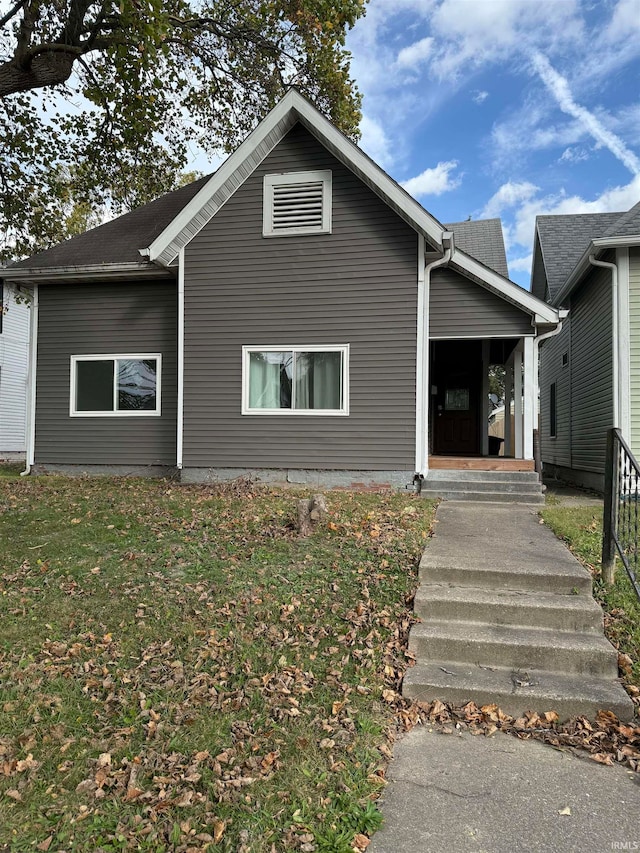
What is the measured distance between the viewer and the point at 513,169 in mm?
20500

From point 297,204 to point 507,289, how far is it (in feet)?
13.1

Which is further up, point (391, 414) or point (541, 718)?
point (391, 414)

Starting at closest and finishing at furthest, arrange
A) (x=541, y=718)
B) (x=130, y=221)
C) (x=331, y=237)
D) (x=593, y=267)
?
(x=541, y=718), (x=331, y=237), (x=593, y=267), (x=130, y=221)

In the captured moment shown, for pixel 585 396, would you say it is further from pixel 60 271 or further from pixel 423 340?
pixel 60 271

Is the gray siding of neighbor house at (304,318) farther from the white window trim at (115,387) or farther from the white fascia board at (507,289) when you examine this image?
the white window trim at (115,387)

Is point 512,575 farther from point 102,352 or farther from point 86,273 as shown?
point 86,273

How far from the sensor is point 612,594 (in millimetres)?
4398

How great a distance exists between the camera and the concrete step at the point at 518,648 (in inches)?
142

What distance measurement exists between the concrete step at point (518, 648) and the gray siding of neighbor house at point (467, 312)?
6333mm

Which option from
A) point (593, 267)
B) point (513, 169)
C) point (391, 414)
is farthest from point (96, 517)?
point (513, 169)

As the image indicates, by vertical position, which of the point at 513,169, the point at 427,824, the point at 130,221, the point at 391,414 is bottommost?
the point at 427,824

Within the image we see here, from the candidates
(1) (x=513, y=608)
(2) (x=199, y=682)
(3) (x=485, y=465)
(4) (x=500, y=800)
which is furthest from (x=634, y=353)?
(2) (x=199, y=682)

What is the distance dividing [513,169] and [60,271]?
17438 mm

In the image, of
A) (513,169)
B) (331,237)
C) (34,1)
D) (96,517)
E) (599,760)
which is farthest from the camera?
(513,169)
